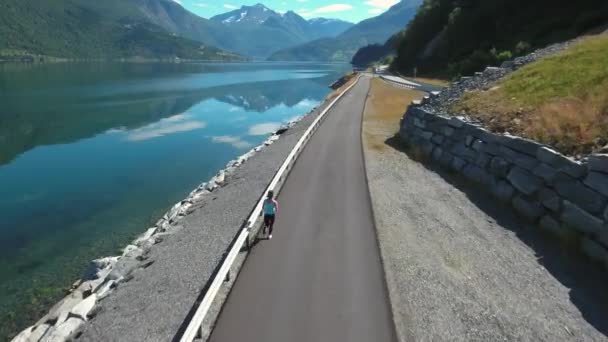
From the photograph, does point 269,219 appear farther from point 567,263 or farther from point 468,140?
point 468,140

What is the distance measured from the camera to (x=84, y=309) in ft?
37.2

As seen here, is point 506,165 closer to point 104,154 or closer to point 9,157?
point 104,154

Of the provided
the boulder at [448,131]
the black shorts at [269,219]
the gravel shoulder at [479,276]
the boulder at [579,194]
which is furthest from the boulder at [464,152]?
the black shorts at [269,219]

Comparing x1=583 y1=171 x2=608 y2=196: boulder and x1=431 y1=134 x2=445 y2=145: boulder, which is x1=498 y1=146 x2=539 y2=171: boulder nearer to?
x1=583 y1=171 x2=608 y2=196: boulder

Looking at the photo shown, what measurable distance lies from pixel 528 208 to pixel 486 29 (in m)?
69.6

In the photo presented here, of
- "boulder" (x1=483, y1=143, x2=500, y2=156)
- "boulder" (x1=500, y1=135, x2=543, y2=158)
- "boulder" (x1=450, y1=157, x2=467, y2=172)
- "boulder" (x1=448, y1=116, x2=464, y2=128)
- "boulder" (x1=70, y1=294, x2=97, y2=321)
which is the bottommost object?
"boulder" (x1=70, y1=294, x2=97, y2=321)

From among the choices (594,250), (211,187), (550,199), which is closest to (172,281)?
(594,250)

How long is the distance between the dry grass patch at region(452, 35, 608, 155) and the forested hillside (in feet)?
93.7

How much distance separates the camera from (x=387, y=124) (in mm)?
37250

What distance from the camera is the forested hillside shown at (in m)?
51.0

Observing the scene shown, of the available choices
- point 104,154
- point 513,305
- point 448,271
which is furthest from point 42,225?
point 513,305

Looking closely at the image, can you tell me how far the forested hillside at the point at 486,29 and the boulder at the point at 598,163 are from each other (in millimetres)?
39580

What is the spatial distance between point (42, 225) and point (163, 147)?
20.7 metres

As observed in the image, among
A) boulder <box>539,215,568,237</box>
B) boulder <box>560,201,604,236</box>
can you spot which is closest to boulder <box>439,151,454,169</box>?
boulder <box>539,215,568,237</box>
